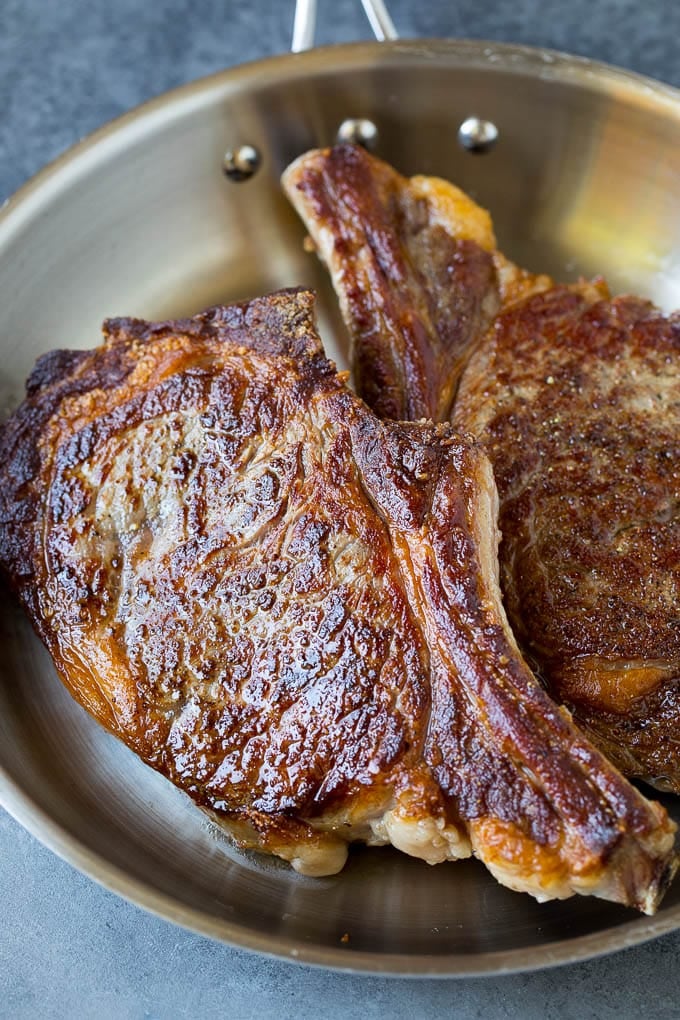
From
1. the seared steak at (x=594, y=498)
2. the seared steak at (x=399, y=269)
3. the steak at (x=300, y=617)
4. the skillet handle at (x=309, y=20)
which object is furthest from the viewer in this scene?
the skillet handle at (x=309, y=20)

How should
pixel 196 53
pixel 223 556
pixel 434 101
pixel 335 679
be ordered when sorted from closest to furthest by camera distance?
pixel 335 679 < pixel 223 556 < pixel 434 101 < pixel 196 53

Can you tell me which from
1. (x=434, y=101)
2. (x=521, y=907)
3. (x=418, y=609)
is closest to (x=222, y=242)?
(x=434, y=101)

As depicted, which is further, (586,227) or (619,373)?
(586,227)

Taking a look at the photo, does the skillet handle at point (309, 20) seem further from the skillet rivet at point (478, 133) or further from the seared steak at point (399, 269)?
the seared steak at point (399, 269)

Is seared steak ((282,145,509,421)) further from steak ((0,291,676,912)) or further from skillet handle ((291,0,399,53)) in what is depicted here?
skillet handle ((291,0,399,53))

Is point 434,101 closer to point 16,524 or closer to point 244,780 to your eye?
point 16,524

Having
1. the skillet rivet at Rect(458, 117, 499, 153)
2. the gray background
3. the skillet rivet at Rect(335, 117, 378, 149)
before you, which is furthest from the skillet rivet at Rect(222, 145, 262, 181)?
the gray background

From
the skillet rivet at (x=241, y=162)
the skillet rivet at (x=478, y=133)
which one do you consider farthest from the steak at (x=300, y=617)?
the skillet rivet at (x=478, y=133)
